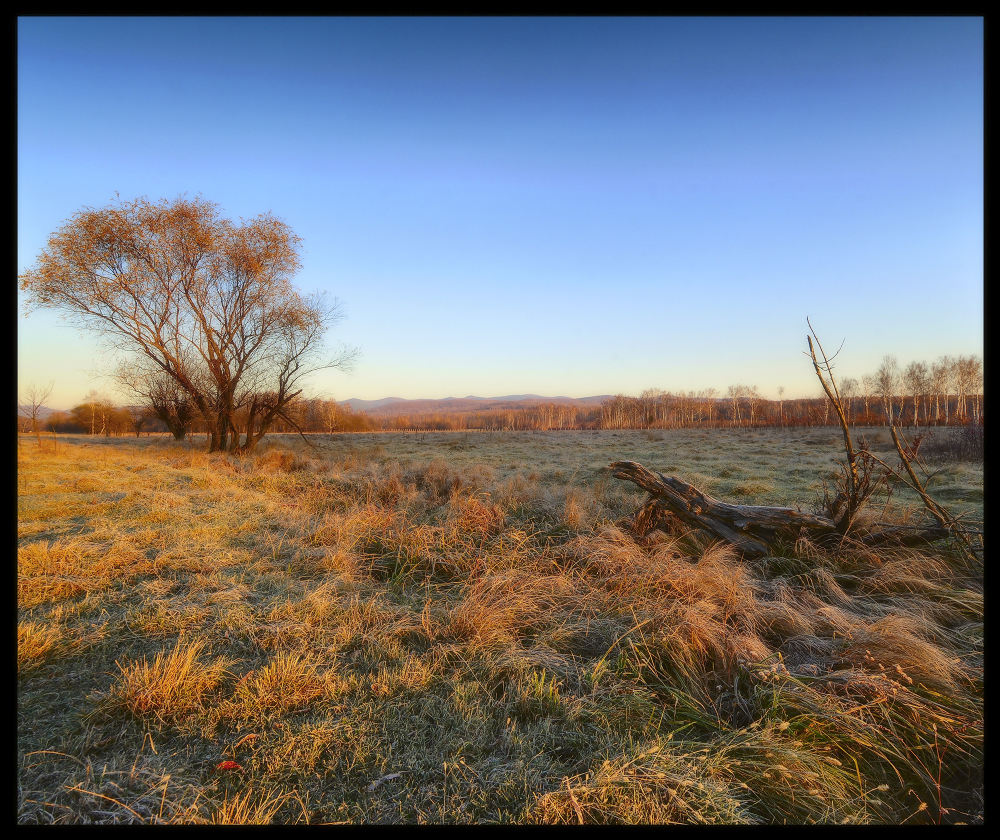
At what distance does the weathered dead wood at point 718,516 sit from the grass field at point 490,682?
28 centimetres

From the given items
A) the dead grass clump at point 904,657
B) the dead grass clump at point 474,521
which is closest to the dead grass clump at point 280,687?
the dead grass clump at point 474,521

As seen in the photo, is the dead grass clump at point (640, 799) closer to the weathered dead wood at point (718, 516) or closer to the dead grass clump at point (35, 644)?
the dead grass clump at point (35, 644)

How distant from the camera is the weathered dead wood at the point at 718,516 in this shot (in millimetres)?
5289

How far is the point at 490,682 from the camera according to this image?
283cm

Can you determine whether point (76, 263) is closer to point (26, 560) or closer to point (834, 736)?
point (26, 560)

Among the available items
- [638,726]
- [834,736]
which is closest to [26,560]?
[638,726]

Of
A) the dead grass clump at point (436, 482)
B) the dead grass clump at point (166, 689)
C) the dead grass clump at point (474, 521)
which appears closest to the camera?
the dead grass clump at point (166, 689)

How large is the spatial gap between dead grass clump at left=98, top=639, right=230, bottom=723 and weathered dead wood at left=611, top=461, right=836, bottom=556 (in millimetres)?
4806

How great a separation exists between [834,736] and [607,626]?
60.5 inches

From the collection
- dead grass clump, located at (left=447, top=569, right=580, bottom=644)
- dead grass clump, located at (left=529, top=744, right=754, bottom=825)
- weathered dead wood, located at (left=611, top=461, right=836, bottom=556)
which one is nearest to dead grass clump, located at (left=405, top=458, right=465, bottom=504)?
weathered dead wood, located at (left=611, top=461, right=836, bottom=556)

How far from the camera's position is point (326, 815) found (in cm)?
187

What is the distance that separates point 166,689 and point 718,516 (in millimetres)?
5717

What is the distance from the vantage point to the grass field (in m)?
1.97

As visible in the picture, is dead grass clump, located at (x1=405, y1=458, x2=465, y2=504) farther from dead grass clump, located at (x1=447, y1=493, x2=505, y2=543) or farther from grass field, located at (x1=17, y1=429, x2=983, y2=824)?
grass field, located at (x1=17, y1=429, x2=983, y2=824)
